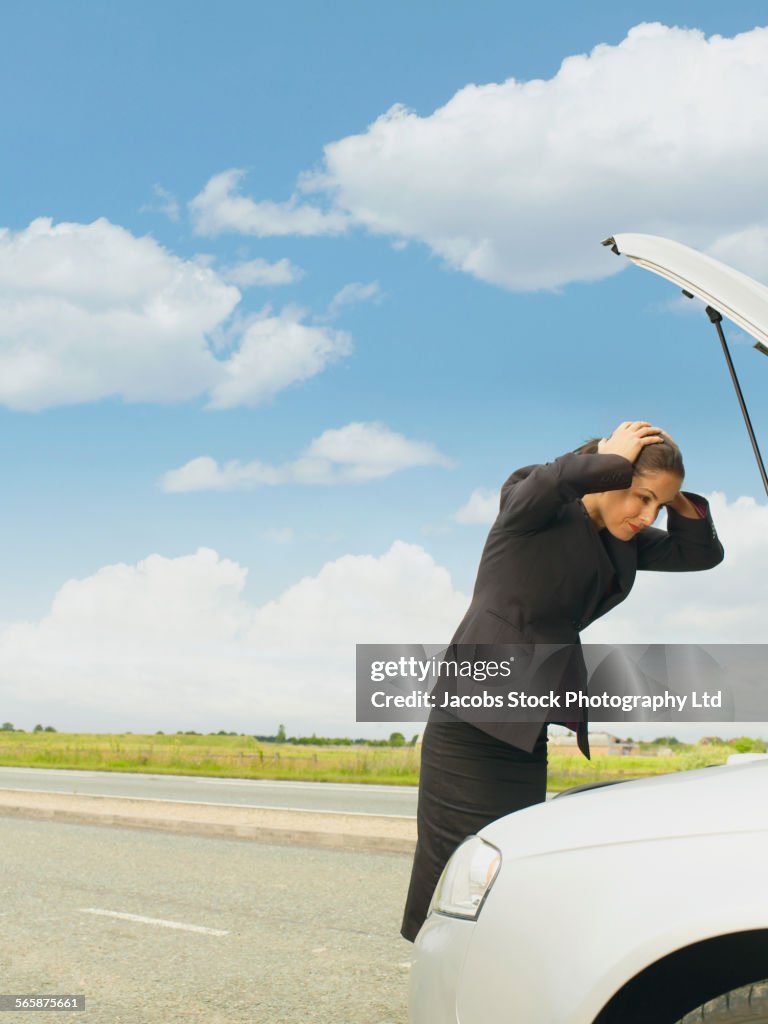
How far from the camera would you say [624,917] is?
1.99 metres

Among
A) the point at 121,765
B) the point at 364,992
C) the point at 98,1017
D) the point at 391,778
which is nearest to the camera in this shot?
the point at 98,1017

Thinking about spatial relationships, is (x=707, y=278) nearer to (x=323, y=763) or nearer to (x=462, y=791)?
(x=462, y=791)

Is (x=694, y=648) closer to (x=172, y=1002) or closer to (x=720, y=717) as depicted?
(x=720, y=717)

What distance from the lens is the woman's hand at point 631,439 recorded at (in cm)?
300

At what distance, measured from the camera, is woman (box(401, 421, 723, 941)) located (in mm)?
3049

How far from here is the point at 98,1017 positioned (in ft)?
14.7

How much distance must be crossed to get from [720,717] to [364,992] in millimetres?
2341

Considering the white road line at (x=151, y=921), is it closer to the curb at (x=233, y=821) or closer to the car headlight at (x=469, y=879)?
the curb at (x=233, y=821)

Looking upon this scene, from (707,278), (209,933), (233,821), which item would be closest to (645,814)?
(707,278)

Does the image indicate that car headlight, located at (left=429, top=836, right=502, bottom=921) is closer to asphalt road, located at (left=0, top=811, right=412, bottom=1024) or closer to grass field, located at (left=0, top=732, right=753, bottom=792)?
asphalt road, located at (left=0, top=811, right=412, bottom=1024)

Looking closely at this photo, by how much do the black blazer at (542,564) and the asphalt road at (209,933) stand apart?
2.14 metres

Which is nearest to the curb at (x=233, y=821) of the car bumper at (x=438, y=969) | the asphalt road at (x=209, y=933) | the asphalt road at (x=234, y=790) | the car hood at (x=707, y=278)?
the asphalt road at (x=209, y=933)

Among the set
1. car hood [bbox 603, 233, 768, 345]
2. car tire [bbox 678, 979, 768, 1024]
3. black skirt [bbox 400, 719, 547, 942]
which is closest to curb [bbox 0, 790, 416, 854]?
black skirt [bbox 400, 719, 547, 942]

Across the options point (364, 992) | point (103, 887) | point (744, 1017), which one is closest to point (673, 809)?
point (744, 1017)
